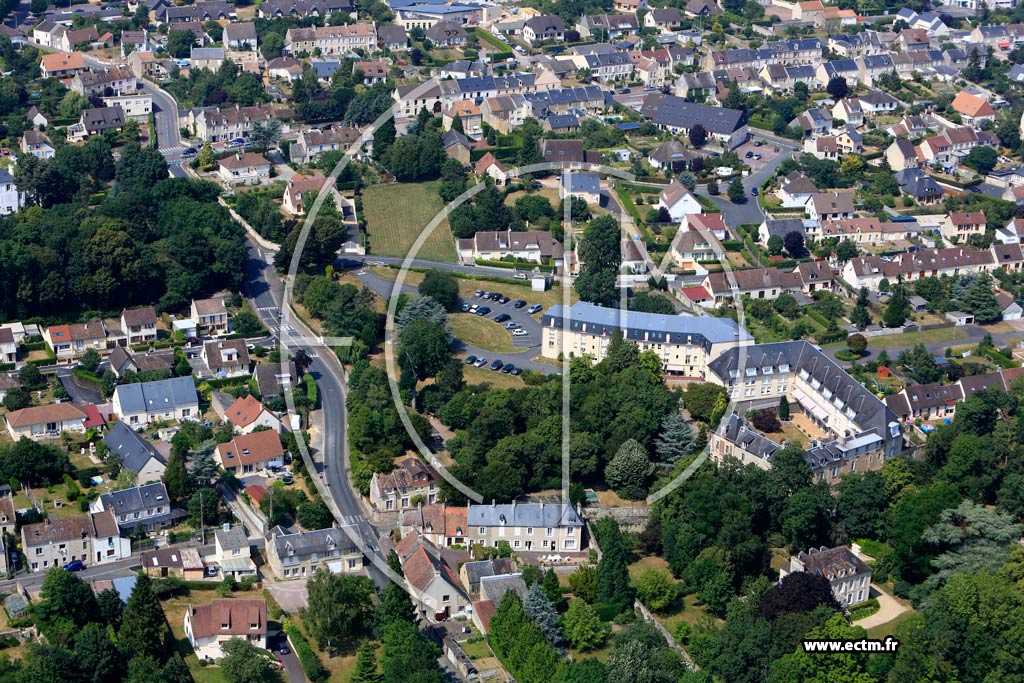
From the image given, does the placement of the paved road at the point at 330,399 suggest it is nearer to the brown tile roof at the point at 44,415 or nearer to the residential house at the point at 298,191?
the residential house at the point at 298,191

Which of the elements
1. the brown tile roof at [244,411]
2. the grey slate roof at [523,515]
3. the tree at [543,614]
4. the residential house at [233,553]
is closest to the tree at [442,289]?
the brown tile roof at [244,411]

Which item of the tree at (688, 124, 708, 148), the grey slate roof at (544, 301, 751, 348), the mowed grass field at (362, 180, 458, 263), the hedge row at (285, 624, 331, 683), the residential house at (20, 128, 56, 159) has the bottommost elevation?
the hedge row at (285, 624, 331, 683)

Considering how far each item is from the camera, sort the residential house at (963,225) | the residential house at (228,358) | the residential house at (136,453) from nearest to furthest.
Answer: the residential house at (136,453) < the residential house at (228,358) < the residential house at (963,225)

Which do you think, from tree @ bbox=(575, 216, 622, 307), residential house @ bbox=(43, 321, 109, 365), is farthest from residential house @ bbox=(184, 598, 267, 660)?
tree @ bbox=(575, 216, 622, 307)

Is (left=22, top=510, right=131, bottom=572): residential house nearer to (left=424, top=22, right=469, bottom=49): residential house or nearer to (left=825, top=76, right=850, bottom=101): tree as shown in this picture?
(left=424, top=22, right=469, bottom=49): residential house

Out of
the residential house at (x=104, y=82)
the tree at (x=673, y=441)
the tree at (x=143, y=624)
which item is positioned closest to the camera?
the tree at (x=143, y=624)

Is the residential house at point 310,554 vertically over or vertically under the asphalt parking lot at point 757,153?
under

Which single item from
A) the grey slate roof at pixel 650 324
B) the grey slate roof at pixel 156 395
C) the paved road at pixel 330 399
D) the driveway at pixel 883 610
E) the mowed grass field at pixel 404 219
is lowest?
the driveway at pixel 883 610

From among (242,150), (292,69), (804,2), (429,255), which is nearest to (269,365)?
(429,255)
